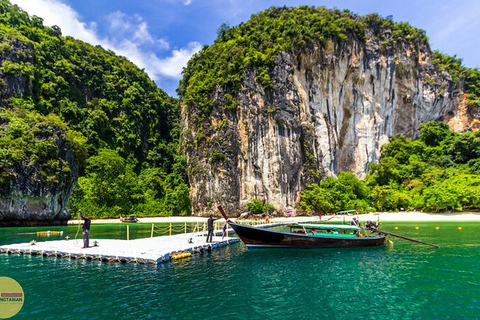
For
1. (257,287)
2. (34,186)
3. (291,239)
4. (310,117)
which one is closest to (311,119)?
(310,117)

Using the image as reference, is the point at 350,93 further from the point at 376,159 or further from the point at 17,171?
the point at 17,171

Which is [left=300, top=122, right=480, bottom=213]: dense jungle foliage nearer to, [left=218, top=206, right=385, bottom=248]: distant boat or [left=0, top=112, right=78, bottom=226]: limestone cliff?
[left=218, top=206, right=385, bottom=248]: distant boat

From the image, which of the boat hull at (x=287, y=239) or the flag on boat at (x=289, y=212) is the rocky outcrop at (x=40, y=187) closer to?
the flag on boat at (x=289, y=212)

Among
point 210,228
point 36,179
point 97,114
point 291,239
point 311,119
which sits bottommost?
point 291,239

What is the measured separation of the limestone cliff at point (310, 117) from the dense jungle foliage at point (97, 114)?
10.5 m

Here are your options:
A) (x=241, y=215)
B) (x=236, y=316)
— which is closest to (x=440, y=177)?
(x=241, y=215)

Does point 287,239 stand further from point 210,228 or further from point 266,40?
point 266,40

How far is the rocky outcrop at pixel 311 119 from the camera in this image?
4978 cm

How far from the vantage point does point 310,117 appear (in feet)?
181

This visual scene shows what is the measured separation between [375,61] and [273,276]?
2351 inches

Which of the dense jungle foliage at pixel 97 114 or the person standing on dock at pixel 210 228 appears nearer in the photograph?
the person standing on dock at pixel 210 228

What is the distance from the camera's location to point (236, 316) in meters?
8.20

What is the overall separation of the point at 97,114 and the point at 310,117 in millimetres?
45238

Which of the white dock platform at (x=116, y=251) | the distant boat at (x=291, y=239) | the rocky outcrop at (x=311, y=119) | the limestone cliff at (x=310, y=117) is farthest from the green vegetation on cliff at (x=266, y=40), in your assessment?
the white dock platform at (x=116, y=251)
